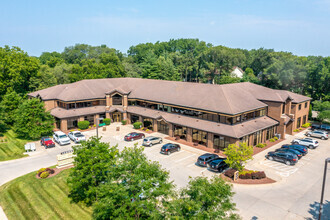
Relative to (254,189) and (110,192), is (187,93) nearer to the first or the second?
(254,189)

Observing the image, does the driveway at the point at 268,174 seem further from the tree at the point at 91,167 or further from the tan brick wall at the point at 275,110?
the tree at the point at 91,167

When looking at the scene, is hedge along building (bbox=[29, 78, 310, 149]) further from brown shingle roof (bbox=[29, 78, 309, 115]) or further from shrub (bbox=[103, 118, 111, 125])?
shrub (bbox=[103, 118, 111, 125])

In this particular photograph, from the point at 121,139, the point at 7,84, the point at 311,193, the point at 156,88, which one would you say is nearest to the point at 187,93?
the point at 156,88

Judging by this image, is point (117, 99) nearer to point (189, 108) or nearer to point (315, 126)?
point (189, 108)

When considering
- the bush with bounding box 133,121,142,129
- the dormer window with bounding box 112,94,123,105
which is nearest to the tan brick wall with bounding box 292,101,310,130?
the bush with bounding box 133,121,142,129

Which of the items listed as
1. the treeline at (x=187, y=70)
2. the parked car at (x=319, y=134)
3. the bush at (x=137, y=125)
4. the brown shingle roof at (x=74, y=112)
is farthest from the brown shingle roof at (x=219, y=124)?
the treeline at (x=187, y=70)

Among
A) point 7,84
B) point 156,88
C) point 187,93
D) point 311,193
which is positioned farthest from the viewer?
point 7,84

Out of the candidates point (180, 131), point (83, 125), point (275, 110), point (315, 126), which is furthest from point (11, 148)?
point (315, 126)
